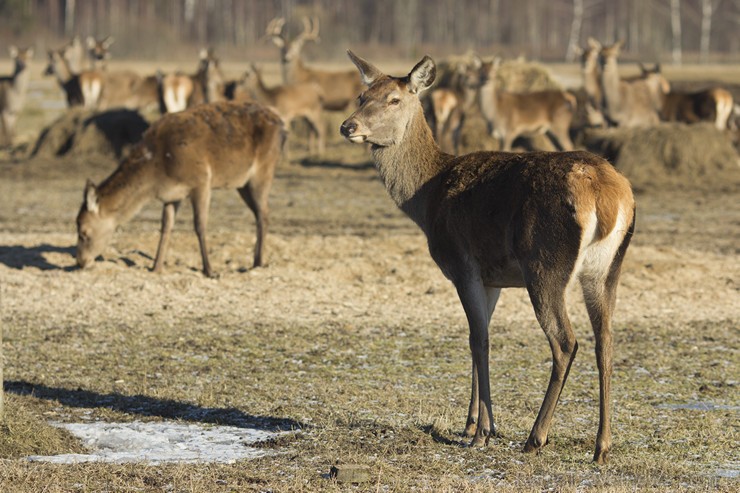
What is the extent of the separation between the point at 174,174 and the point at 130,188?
44cm

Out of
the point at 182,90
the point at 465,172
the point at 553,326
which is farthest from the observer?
the point at 182,90

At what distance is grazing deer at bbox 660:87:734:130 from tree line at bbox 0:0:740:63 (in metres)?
54.4

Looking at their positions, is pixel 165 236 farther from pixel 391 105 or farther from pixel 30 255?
pixel 391 105

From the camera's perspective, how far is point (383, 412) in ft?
23.9

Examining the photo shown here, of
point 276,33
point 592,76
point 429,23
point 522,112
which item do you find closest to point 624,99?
point 592,76

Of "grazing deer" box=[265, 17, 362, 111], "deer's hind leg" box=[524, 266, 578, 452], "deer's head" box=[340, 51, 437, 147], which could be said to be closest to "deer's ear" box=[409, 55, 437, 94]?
"deer's head" box=[340, 51, 437, 147]

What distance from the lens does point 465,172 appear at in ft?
22.5

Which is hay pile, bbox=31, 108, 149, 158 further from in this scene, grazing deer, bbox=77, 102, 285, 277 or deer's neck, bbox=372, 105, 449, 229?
deer's neck, bbox=372, 105, 449, 229

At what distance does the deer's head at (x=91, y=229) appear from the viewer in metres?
11.6

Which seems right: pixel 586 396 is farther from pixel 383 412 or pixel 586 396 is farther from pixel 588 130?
pixel 588 130

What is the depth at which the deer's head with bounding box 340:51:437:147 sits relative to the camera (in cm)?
706

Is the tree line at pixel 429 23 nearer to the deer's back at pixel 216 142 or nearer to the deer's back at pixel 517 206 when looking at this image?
the deer's back at pixel 216 142

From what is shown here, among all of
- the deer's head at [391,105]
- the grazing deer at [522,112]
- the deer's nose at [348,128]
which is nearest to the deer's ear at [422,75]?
the deer's head at [391,105]

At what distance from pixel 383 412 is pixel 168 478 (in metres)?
1.81
